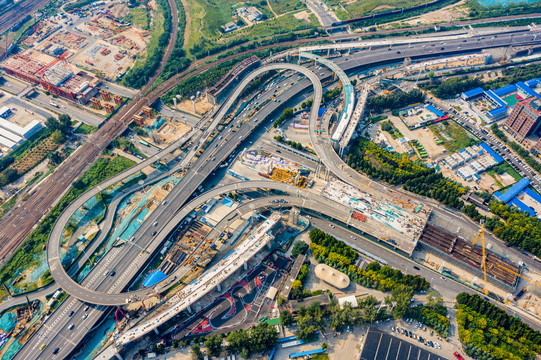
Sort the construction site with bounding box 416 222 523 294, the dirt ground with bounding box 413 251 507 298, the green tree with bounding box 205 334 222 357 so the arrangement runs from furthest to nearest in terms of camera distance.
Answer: the dirt ground with bounding box 413 251 507 298, the construction site with bounding box 416 222 523 294, the green tree with bounding box 205 334 222 357

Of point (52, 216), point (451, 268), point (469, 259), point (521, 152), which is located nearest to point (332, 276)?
point (451, 268)

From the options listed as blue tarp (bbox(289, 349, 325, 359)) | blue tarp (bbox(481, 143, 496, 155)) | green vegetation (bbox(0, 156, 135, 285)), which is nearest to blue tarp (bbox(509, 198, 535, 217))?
blue tarp (bbox(481, 143, 496, 155))

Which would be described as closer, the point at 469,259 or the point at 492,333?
the point at 492,333

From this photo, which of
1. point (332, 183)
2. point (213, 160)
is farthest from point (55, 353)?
point (332, 183)

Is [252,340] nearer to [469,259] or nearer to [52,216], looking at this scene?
[469,259]

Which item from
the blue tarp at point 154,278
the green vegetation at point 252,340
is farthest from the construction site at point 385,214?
the blue tarp at point 154,278

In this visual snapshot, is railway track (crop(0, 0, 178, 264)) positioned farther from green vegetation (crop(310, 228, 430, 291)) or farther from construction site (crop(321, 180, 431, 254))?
construction site (crop(321, 180, 431, 254))

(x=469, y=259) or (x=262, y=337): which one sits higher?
(x=469, y=259)
